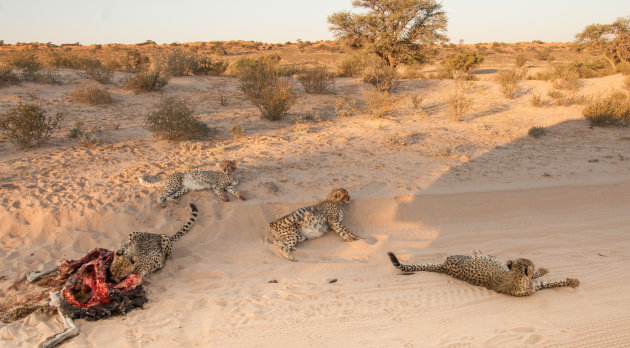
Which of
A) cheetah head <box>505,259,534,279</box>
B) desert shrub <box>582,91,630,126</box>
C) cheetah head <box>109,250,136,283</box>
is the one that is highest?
desert shrub <box>582,91,630,126</box>

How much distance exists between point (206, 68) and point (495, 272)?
573 inches

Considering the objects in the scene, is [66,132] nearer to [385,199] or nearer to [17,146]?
[17,146]

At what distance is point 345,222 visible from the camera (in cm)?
609

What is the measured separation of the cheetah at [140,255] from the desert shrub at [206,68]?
12095mm

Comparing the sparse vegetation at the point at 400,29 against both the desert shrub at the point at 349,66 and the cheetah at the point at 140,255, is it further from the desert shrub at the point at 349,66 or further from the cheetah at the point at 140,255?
the cheetah at the point at 140,255

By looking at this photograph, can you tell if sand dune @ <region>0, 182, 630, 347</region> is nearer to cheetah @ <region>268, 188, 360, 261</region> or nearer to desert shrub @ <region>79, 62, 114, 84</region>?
cheetah @ <region>268, 188, 360, 261</region>

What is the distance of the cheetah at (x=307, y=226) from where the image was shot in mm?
5363

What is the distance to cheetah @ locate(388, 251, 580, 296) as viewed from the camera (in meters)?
3.98

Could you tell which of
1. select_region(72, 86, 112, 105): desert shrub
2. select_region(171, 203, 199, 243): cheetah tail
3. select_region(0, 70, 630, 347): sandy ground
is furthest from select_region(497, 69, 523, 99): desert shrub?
select_region(72, 86, 112, 105): desert shrub

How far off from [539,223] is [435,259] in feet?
7.75

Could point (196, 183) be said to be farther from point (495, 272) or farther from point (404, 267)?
point (495, 272)

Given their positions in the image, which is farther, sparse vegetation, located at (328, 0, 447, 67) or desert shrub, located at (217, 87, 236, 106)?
sparse vegetation, located at (328, 0, 447, 67)

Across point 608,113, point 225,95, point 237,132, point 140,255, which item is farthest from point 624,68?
point 140,255

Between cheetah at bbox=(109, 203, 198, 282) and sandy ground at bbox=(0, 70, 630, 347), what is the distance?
0.17 metres
